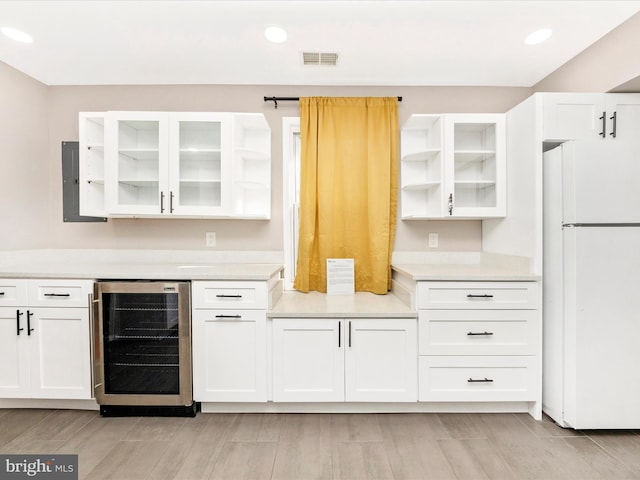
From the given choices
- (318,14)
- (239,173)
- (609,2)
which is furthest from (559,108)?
(239,173)

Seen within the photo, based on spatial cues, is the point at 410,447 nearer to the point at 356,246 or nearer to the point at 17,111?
the point at 356,246

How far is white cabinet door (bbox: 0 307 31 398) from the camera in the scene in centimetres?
221

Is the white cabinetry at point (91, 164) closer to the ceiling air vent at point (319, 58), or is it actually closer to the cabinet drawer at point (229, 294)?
the cabinet drawer at point (229, 294)

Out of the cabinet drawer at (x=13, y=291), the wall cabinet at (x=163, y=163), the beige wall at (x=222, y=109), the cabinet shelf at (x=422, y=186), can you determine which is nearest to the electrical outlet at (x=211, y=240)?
the beige wall at (x=222, y=109)

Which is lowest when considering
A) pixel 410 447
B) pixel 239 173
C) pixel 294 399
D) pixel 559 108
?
pixel 410 447

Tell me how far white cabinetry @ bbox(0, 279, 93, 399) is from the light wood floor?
259 mm

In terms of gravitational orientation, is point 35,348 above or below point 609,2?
below

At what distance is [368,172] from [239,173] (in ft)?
3.39

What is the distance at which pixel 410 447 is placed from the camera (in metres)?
1.90

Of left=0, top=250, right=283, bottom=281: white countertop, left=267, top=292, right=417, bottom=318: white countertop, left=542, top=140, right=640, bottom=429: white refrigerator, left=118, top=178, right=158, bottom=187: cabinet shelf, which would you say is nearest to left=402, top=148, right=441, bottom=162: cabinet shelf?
left=542, top=140, right=640, bottom=429: white refrigerator

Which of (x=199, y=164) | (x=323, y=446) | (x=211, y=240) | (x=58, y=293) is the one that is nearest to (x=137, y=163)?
(x=199, y=164)

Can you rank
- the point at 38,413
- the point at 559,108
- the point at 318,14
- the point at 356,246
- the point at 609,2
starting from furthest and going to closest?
the point at 356,246
the point at 38,413
the point at 559,108
the point at 318,14
the point at 609,2

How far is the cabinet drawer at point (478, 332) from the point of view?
2164mm

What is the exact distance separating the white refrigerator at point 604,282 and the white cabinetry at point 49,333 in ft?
10.0
